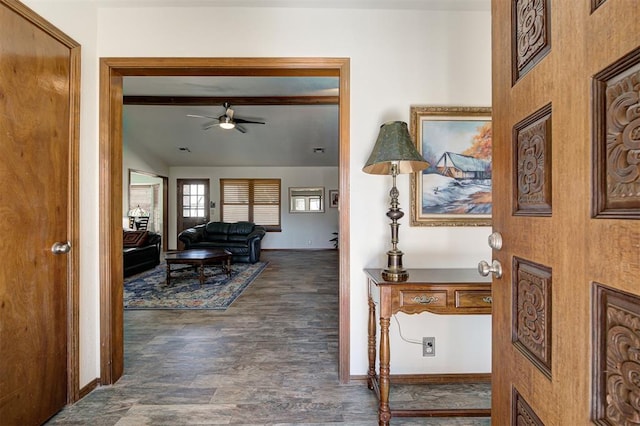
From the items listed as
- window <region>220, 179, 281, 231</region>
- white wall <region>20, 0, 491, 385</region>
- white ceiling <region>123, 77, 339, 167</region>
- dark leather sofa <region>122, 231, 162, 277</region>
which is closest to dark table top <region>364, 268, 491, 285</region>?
white wall <region>20, 0, 491, 385</region>

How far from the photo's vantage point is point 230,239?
6613 millimetres

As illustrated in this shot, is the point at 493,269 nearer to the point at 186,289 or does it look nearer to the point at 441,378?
the point at 441,378

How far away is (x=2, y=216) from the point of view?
55.8 inches

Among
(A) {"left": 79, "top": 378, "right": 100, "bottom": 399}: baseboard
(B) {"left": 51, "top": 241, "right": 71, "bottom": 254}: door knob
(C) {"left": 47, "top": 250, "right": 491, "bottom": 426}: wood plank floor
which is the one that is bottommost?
(C) {"left": 47, "top": 250, "right": 491, "bottom": 426}: wood plank floor

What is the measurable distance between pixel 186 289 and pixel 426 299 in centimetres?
375

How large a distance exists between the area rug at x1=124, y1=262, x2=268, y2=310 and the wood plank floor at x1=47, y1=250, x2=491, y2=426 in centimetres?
34

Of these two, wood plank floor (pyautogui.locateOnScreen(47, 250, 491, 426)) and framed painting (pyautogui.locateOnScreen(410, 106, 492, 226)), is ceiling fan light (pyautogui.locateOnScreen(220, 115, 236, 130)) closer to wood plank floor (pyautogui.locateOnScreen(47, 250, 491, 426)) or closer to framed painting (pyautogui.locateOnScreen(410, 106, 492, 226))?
wood plank floor (pyautogui.locateOnScreen(47, 250, 491, 426))

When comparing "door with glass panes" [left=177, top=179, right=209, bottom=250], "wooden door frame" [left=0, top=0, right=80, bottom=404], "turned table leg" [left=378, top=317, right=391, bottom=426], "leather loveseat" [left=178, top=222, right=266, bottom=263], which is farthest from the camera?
"door with glass panes" [left=177, top=179, right=209, bottom=250]

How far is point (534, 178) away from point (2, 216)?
6.96ft

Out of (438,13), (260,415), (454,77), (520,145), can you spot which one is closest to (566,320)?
(520,145)

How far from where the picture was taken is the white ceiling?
181 inches

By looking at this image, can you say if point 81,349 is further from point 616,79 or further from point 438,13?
point 438,13

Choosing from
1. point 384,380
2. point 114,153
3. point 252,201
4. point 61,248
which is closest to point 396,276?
point 384,380

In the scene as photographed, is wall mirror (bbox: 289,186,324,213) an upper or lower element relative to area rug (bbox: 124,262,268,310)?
upper
